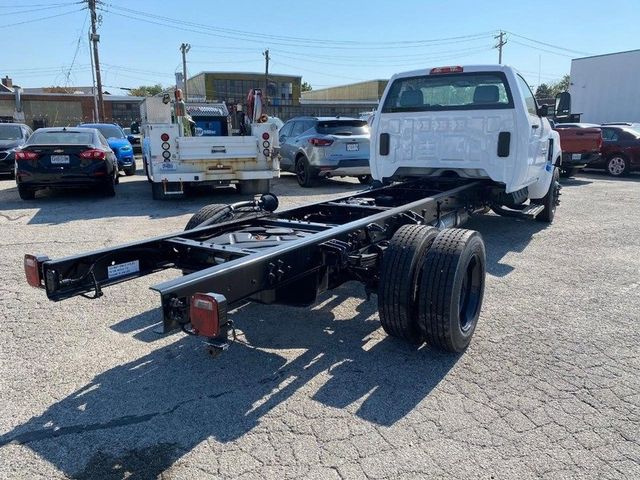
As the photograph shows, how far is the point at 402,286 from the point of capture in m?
3.46

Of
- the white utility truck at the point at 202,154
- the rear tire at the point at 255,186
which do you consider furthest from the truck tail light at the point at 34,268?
the rear tire at the point at 255,186

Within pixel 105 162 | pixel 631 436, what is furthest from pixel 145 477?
pixel 105 162

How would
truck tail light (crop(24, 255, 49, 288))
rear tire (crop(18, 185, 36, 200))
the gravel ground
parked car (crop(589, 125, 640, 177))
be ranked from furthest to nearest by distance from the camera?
parked car (crop(589, 125, 640, 177)) → rear tire (crop(18, 185, 36, 200)) → truck tail light (crop(24, 255, 49, 288)) → the gravel ground

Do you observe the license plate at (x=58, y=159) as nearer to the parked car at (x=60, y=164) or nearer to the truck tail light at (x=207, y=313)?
the parked car at (x=60, y=164)

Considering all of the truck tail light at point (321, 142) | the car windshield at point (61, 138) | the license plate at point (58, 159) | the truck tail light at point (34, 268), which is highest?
the car windshield at point (61, 138)

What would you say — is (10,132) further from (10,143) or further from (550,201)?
(550,201)

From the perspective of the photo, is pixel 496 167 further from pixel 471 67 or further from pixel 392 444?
pixel 392 444

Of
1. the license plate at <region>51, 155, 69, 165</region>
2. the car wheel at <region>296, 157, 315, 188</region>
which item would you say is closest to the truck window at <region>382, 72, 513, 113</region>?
the car wheel at <region>296, 157, 315, 188</region>

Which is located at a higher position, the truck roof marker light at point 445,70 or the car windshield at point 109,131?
the truck roof marker light at point 445,70

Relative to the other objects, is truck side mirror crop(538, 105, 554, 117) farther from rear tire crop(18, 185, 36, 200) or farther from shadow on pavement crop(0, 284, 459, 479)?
rear tire crop(18, 185, 36, 200)

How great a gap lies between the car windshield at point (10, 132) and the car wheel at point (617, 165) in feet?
59.7

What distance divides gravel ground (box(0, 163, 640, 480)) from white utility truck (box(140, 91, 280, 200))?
4.97 meters

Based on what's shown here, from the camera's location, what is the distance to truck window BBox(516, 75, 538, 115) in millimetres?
6506

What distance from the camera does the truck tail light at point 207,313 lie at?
7.90 ft
